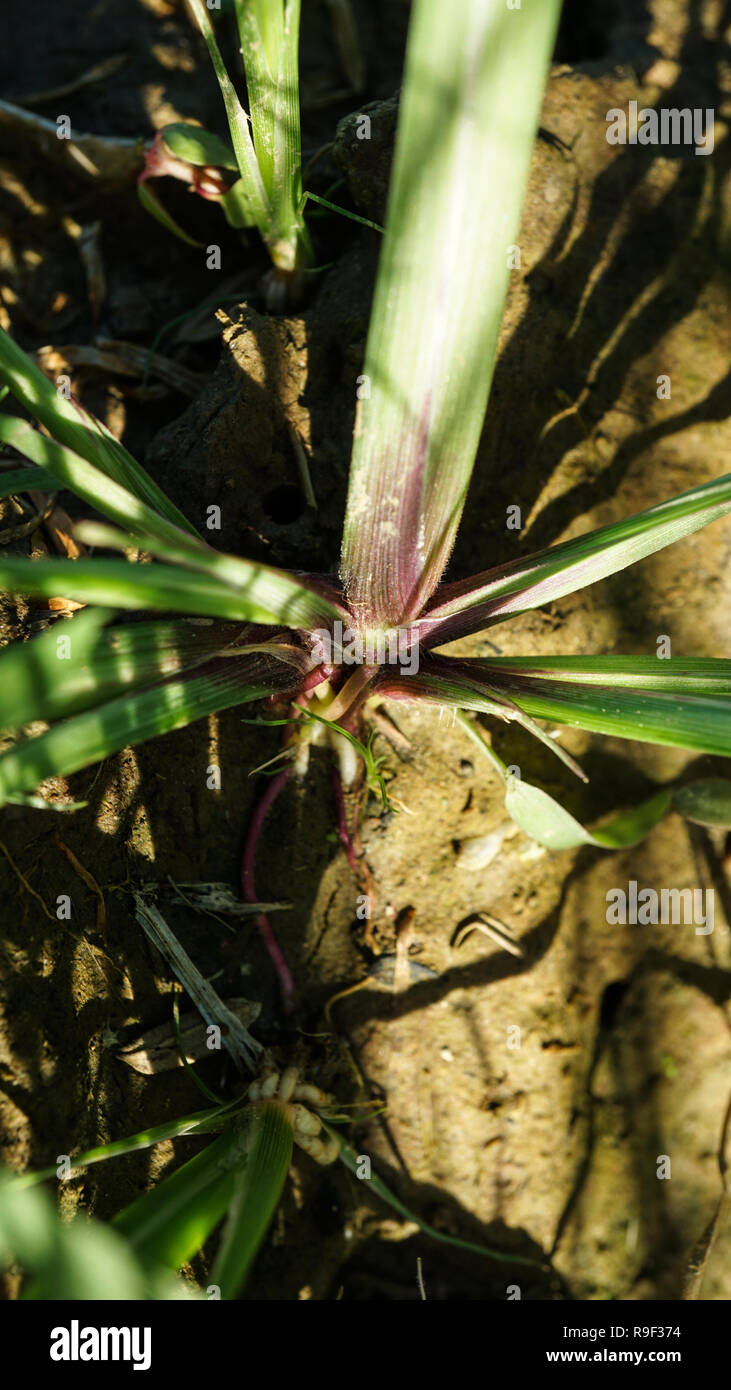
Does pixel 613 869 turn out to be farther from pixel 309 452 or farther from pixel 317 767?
pixel 309 452

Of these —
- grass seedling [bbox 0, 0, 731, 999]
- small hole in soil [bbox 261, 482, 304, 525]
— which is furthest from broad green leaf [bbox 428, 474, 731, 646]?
small hole in soil [bbox 261, 482, 304, 525]

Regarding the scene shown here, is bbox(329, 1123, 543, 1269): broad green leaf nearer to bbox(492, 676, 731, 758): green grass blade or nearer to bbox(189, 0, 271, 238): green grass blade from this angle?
bbox(492, 676, 731, 758): green grass blade

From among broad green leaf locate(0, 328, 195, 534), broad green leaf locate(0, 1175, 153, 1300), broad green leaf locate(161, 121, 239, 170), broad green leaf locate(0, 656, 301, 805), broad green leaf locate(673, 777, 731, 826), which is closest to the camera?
broad green leaf locate(0, 1175, 153, 1300)

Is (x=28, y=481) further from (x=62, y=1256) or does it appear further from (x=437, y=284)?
(x=62, y=1256)

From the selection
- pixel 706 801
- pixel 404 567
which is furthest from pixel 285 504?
pixel 706 801

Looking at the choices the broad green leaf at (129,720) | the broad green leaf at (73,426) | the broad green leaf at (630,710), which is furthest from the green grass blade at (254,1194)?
the broad green leaf at (73,426)

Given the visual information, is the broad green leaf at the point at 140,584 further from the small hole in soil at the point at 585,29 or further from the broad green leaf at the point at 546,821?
the small hole in soil at the point at 585,29

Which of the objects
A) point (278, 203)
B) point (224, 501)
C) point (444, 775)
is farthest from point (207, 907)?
point (278, 203)
